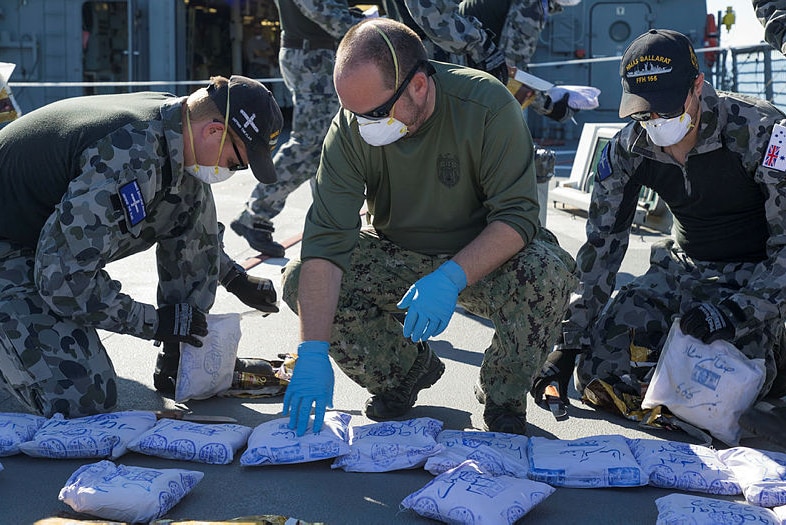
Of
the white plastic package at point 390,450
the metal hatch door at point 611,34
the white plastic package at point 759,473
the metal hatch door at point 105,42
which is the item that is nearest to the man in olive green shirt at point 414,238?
the white plastic package at point 390,450

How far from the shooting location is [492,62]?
4.75 m

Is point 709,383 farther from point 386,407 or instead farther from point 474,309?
point 386,407

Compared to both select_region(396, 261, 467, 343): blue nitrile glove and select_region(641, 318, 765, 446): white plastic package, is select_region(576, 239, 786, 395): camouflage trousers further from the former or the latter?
select_region(396, 261, 467, 343): blue nitrile glove

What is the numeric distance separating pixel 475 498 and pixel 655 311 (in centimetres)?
137

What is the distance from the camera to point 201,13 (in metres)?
16.9

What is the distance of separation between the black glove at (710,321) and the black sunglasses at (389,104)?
1.12m

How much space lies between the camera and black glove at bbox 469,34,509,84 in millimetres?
4730

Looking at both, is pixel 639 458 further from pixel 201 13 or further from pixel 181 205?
pixel 201 13

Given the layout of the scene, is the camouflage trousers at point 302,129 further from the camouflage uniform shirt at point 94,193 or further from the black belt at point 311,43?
the camouflage uniform shirt at point 94,193

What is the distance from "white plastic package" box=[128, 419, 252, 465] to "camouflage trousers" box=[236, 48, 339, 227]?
108 inches

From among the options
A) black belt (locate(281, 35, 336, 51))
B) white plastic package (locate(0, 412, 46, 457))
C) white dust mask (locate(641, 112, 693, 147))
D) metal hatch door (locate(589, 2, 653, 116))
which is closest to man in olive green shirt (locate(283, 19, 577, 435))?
white dust mask (locate(641, 112, 693, 147))

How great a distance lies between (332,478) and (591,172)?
192 inches

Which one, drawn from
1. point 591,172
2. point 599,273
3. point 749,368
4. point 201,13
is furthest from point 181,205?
point 201,13

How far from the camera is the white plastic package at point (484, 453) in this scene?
2.65 meters
